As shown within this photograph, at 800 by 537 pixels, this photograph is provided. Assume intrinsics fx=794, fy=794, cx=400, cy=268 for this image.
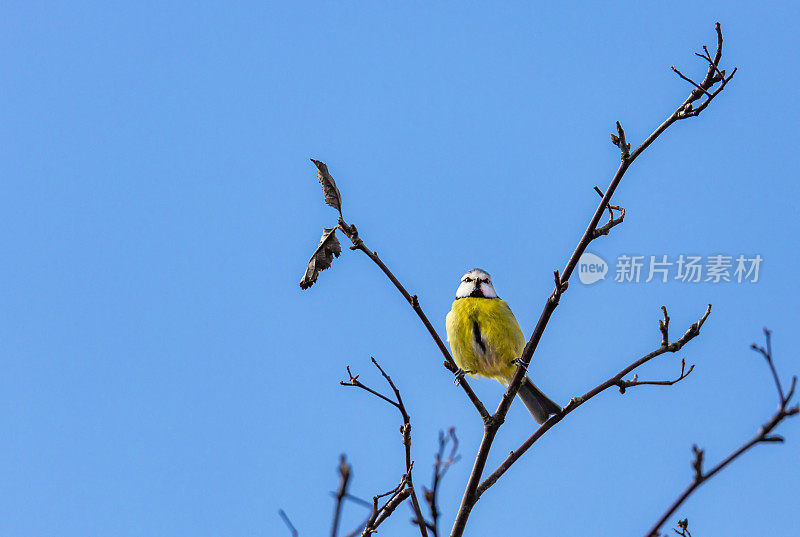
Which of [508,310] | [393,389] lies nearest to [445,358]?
[393,389]

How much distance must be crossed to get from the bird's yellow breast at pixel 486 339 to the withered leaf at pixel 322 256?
318 cm

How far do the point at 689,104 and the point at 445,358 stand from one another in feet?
5.68

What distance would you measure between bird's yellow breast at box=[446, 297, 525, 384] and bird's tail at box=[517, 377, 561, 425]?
197 millimetres

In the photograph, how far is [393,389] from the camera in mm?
3688

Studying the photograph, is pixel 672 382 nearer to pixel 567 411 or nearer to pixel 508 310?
pixel 567 411

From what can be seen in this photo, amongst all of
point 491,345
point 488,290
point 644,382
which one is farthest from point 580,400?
point 488,290

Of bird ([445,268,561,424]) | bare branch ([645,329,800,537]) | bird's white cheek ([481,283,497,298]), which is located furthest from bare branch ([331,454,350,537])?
bird's white cheek ([481,283,497,298])

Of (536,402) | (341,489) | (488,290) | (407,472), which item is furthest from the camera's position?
(488,290)

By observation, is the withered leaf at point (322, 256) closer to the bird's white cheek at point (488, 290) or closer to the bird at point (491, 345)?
the bird at point (491, 345)

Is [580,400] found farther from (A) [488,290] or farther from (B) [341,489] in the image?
(A) [488,290]

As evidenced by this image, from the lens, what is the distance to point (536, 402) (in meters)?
6.96

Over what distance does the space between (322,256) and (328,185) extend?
357mm

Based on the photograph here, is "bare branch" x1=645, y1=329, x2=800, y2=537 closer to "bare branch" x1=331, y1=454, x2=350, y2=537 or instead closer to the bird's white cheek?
"bare branch" x1=331, y1=454, x2=350, y2=537

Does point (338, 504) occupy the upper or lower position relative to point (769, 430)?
lower
